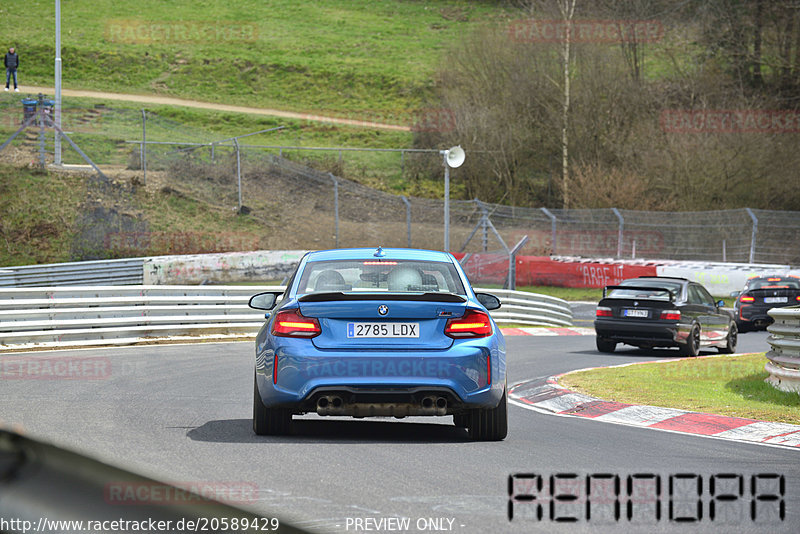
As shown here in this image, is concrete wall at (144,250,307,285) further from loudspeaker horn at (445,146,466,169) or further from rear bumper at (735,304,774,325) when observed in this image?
rear bumper at (735,304,774,325)

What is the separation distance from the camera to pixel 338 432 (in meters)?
8.24

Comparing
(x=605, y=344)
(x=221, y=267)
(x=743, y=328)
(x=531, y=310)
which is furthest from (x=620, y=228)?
(x=605, y=344)

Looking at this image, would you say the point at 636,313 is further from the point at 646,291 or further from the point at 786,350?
the point at 786,350

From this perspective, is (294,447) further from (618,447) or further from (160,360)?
(160,360)

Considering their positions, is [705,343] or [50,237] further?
[50,237]

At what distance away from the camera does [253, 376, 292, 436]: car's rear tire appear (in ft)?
25.7

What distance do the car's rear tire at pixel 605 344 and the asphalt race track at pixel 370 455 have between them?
8.66m

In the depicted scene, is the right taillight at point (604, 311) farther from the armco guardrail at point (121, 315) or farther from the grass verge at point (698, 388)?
the armco guardrail at point (121, 315)

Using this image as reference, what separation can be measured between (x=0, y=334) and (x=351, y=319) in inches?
453

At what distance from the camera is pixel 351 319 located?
292 inches

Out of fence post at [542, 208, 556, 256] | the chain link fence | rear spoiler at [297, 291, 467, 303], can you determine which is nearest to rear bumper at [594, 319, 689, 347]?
rear spoiler at [297, 291, 467, 303]

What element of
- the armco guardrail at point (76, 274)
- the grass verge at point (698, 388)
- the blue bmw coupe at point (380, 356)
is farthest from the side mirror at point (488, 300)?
the armco guardrail at point (76, 274)

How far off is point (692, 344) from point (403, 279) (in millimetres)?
11781

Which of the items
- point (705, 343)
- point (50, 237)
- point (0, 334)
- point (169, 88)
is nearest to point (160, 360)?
point (0, 334)
